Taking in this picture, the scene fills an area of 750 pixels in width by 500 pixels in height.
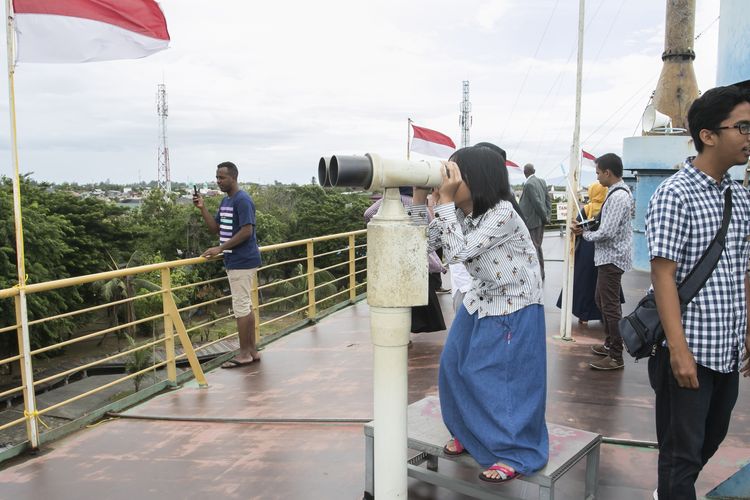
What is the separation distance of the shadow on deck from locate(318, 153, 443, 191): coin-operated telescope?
5.78 feet

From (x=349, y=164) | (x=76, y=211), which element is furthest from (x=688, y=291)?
(x=76, y=211)

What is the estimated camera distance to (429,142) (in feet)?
29.4

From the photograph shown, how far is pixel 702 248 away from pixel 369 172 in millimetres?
1218

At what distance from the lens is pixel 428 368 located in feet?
16.1

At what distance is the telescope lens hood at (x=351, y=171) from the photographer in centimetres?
154

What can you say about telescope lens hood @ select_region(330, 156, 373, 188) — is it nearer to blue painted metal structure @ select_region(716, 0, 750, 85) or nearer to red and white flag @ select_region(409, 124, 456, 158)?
blue painted metal structure @ select_region(716, 0, 750, 85)

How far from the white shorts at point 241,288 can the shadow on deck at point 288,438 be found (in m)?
0.52

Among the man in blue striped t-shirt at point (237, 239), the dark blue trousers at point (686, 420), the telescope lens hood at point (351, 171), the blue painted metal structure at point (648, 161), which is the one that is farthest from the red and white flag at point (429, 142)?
the telescope lens hood at point (351, 171)

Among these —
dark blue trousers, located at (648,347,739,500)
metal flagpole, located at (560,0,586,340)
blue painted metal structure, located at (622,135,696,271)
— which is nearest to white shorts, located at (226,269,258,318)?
metal flagpole, located at (560,0,586,340)

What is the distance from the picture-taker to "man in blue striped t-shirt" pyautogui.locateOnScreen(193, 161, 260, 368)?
16.3ft

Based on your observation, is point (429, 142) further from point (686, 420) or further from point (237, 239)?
point (686, 420)

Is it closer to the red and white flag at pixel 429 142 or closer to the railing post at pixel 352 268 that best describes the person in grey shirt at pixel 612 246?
the railing post at pixel 352 268

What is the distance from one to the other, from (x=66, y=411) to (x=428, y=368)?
19.9 m

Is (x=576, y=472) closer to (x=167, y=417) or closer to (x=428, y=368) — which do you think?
(x=428, y=368)
